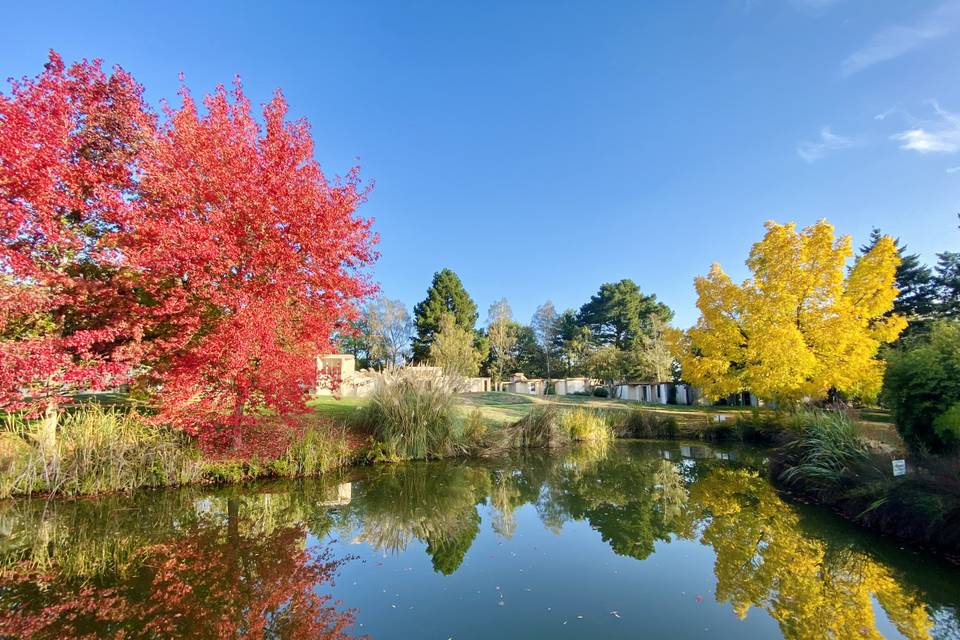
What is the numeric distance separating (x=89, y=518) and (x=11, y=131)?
17.3 feet

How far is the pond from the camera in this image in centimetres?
330

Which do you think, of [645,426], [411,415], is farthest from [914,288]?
[411,415]

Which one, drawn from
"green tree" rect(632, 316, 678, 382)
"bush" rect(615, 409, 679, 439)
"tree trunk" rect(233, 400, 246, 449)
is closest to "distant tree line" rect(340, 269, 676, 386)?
"green tree" rect(632, 316, 678, 382)

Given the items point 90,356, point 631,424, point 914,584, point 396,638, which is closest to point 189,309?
point 90,356

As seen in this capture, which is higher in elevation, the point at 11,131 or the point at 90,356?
the point at 11,131

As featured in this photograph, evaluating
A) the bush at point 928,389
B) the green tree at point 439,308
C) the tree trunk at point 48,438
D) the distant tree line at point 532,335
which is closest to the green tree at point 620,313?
the distant tree line at point 532,335

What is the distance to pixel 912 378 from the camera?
593 centimetres

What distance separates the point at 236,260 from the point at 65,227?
8.99ft

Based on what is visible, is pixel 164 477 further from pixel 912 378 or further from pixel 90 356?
pixel 912 378

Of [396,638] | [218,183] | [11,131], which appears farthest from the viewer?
[218,183]

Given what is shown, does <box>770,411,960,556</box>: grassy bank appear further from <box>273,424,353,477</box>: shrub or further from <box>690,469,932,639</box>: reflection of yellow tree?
<box>273,424,353,477</box>: shrub

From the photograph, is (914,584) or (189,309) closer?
(914,584)

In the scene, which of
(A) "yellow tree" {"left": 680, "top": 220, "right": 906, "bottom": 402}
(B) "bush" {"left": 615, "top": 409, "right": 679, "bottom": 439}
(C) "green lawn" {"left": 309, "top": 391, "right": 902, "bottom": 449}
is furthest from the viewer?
(B) "bush" {"left": 615, "top": 409, "right": 679, "bottom": 439}

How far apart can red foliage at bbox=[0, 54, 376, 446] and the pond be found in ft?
6.51
